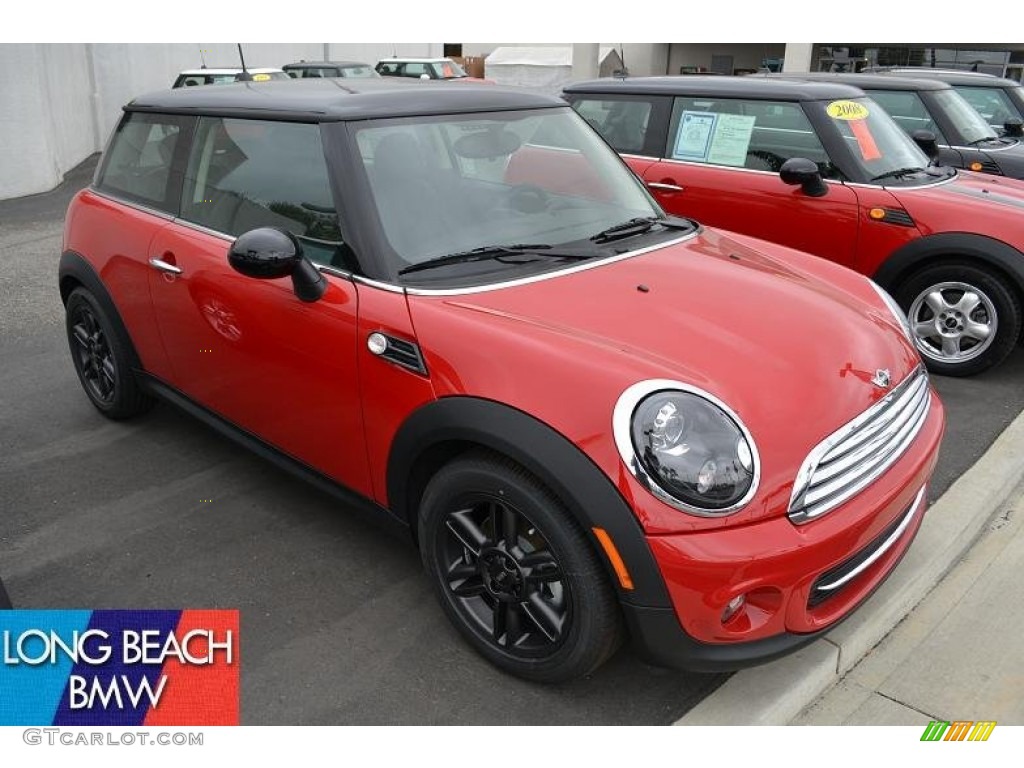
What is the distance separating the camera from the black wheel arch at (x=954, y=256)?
481 cm

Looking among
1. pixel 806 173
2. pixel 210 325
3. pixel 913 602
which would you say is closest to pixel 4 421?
pixel 210 325

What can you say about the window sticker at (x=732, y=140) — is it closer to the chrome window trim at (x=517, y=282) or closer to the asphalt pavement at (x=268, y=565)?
the asphalt pavement at (x=268, y=565)

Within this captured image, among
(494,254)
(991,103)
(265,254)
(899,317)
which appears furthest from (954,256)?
(991,103)

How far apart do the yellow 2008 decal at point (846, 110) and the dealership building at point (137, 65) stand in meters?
9.65

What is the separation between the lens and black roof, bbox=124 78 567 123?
3.02 m

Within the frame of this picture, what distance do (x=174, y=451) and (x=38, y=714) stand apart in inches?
72.4

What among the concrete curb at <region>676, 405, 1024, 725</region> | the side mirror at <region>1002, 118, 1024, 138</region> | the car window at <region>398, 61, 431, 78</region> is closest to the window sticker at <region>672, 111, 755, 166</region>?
the concrete curb at <region>676, 405, 1024, 725</region>

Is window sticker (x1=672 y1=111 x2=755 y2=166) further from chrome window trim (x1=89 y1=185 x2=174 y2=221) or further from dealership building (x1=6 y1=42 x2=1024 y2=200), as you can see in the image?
dealership building (x1=6 y1=42 x2=1024 y2=200)

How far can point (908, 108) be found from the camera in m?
7.23

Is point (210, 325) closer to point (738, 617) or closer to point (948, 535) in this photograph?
point (738, 617)

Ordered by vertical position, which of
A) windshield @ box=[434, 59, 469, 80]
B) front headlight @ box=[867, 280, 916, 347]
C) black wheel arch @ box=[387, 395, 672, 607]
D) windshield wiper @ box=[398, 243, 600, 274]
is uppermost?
windshield @ box=[434, 59, 469, 80]

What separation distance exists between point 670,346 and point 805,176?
3.21m

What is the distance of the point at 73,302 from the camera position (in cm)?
439

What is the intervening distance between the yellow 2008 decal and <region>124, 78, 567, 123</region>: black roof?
2.58m
